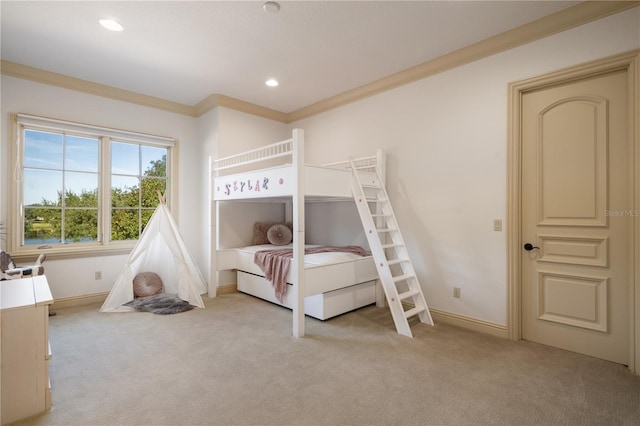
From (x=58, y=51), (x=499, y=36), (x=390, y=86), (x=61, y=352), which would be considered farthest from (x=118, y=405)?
(x=499, y=36)

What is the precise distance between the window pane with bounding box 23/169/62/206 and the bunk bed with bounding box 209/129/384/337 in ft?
5.48

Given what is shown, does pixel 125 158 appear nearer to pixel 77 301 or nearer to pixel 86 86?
pixel 86 86

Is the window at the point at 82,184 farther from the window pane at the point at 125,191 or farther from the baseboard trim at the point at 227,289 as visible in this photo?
the baseboard trim at the point at 227,289

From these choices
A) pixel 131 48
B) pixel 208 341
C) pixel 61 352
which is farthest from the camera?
pixel 131 48

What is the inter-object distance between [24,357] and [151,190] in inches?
112

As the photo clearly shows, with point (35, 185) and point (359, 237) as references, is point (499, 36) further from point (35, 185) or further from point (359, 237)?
point (35, 185)

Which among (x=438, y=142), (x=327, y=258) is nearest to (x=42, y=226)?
(x=327, y=258)

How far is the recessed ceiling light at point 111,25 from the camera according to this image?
8.06 ft

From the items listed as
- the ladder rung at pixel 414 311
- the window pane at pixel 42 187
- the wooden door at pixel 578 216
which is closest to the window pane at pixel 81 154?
the window pane at pixel 42 187

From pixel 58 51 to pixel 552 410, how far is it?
4.73 meters

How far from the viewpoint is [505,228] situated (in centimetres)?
267

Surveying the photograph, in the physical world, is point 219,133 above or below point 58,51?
below

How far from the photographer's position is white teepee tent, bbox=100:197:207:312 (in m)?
3.44

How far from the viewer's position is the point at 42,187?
135 inches
